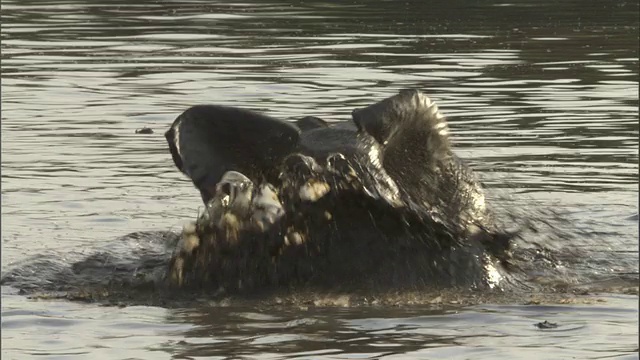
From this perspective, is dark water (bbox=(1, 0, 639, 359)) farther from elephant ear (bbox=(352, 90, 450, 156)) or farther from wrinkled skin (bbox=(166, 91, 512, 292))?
elephant ear (bbox=(352, 90, 450, 156))

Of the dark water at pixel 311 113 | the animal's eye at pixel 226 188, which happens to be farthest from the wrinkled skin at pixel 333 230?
the dark water at pixel 311 113

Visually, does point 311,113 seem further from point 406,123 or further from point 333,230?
point 333,230

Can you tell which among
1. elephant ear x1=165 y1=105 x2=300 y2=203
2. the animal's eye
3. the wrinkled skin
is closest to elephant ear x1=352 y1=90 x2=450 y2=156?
the wrinkled skin

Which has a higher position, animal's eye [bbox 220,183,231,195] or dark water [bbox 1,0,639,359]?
animal's eye [bbox 220,183,231,195]

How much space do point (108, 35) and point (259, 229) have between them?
622 inches

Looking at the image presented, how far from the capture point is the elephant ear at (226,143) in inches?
367

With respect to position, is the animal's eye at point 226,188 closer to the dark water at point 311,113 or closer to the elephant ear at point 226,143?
the elephant ear at point 226,143

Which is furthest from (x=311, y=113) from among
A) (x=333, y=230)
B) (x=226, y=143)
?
(x=333, y=230)

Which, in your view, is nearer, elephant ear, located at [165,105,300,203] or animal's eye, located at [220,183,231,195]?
animal's eye, located at [220,183,231,195]

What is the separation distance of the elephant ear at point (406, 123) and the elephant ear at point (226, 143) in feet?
1.29

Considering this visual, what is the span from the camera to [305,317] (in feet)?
27.0

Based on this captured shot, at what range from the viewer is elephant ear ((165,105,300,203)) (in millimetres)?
9320

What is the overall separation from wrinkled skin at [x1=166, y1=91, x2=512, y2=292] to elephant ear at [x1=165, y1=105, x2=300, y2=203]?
32 mm

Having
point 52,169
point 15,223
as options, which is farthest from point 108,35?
point 15,223
